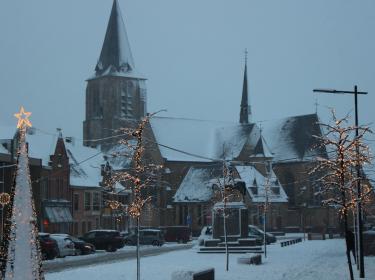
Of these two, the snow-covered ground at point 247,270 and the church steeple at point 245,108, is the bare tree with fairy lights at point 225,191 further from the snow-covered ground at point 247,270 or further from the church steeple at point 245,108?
the church steeple at point 245,108

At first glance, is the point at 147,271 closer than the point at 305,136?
Yes

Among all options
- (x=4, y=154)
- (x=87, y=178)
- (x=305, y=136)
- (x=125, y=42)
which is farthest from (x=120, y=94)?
(x=4, y=154)

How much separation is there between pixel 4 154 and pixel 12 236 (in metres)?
45.1

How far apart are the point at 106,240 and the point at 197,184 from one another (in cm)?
4390

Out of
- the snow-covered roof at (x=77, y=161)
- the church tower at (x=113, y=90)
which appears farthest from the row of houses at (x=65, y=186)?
the church tower at (x=113, y=90)

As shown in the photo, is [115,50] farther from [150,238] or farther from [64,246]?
[64,246]

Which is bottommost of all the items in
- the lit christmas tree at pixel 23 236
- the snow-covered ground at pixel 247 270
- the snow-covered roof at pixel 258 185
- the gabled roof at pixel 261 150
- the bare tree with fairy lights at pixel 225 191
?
the snow-covered ground at pixel 247 270

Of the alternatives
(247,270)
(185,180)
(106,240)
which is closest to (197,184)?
(185,180)

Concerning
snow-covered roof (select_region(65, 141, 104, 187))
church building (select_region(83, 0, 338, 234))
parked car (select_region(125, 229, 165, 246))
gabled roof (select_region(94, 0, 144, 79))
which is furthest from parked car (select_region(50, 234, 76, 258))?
gabled roof (select_region(94, 0, 144, 79))

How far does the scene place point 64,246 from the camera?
43.2 meters

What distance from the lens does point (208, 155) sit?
4163 inches

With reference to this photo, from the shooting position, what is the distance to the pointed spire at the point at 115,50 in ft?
379

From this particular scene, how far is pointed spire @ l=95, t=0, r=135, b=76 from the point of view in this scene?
379 feet

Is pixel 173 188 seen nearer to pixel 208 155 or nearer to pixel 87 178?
pixel 208 155
